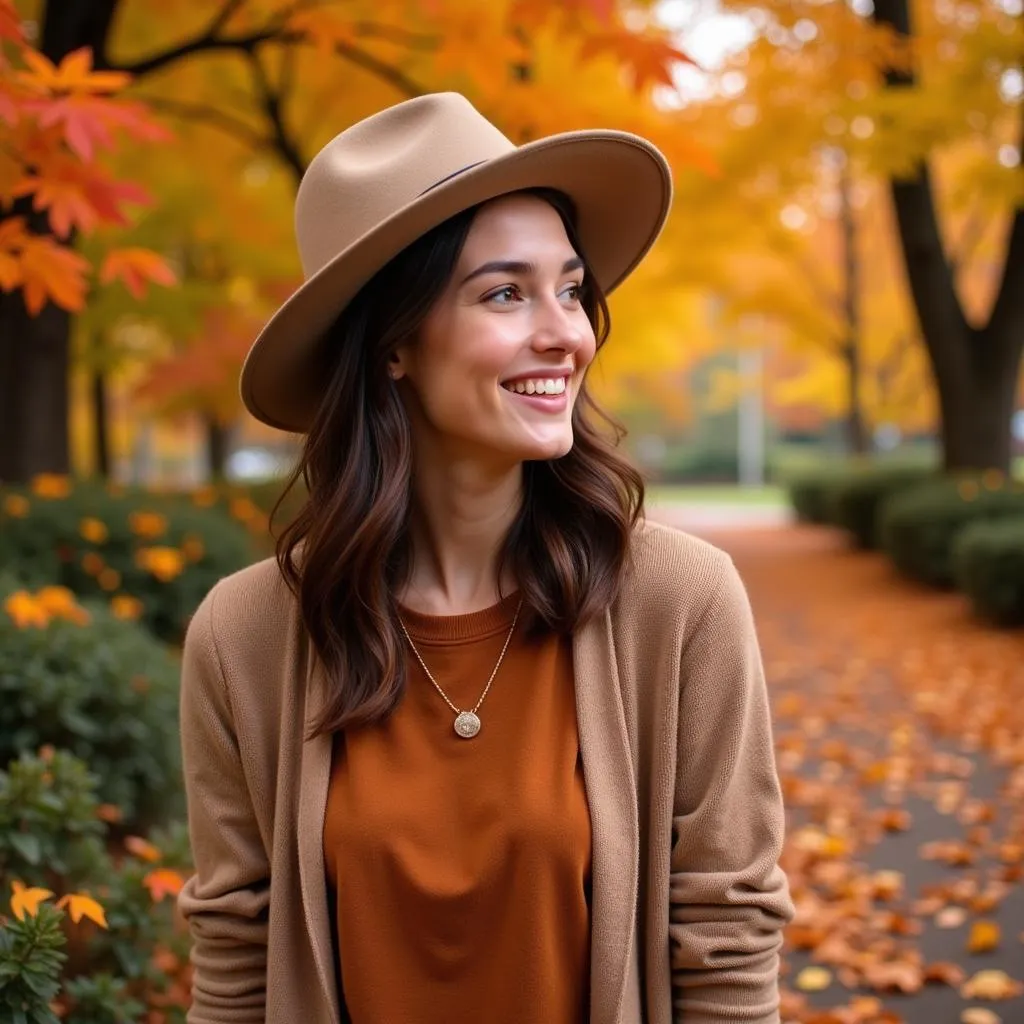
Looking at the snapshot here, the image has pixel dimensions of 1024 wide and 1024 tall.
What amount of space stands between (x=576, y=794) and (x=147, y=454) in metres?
38.9

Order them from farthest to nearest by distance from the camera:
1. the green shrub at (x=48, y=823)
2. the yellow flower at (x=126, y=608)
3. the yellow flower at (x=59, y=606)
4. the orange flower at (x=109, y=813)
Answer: the yellow flower at (x=126, y=608), the yellow flower at (x=59, y=606), the orange flower at (x=109, y=813), the green shrub at (x=48, y=823)

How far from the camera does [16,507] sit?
6.95 metres

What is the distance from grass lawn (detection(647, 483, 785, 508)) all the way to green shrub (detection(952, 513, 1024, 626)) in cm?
2215

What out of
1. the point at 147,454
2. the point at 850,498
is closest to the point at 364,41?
the point at 850,498

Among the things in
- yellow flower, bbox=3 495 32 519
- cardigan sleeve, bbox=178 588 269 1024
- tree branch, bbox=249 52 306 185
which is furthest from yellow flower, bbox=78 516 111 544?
cardigan sleeve, bbox=178 588 269 1024

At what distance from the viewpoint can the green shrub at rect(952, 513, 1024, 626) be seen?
949 centimetres

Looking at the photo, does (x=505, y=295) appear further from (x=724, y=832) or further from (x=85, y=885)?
(x=85, y=885)

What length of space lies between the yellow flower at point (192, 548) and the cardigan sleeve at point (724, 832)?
232 inches

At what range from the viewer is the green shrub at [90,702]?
411cm

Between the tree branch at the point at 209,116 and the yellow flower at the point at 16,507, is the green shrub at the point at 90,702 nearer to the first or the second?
the yellow flower at the point at 16,507

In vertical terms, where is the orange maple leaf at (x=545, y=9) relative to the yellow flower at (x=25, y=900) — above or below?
above

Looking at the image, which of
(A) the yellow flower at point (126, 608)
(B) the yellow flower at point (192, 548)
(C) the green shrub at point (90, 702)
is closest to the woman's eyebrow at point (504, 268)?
(C) the green shrub at point (90, 702)

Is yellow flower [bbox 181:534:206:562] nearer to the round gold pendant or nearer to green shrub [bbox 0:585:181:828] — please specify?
green shrub [bbox 0:585:181:828]

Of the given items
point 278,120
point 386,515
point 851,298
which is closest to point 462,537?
point 386,515
